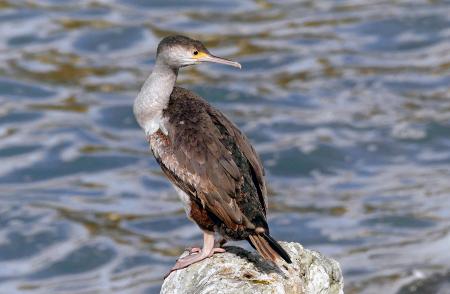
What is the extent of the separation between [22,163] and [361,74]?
263 inches

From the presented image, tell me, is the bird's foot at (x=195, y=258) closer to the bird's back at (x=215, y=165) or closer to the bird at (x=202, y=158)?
the bird at (x=202, y=158)

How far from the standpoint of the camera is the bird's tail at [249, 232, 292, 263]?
7.43m

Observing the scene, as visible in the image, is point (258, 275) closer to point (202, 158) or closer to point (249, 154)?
point (202, 158)

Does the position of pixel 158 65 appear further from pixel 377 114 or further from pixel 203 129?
pixel 377 114

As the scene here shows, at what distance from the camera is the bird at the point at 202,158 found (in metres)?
7.91

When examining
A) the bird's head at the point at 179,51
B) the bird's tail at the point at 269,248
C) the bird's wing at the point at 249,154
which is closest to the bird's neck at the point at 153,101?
the bird's head at the point at 179,51

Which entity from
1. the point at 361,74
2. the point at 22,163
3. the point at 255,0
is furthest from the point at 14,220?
the point at 255,0

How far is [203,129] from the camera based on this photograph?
27.0 feet

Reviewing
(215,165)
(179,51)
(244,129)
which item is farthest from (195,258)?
(244,129)

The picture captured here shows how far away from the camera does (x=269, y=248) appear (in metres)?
7.51

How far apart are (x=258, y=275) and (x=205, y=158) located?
3.55 ft

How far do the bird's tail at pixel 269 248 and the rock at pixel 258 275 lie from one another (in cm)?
11

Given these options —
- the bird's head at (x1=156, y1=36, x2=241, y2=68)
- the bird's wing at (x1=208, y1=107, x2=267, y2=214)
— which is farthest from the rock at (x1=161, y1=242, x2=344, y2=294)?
the bird's head at (x1=156, y1=36, x2=241, y2=68)

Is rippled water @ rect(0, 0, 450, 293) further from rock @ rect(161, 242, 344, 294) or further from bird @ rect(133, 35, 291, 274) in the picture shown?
rock @ rect(161, 242, 344, 294)
